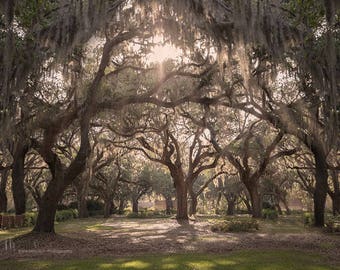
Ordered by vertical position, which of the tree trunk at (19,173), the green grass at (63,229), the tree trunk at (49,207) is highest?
the tree trunk at (19,173)

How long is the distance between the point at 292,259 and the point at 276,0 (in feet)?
23.7

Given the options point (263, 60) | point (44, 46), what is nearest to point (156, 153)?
point (263, 60)

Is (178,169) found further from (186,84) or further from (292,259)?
(292,259)

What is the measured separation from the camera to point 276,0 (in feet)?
35.3

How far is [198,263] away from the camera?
941cm

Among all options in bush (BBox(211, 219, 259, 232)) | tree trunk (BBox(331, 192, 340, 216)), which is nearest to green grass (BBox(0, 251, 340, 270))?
bush (BBox(211, 219, 259, 232))

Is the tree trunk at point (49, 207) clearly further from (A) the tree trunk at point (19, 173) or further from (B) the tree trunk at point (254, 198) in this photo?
(B) the tree trunk at point (254, 198)

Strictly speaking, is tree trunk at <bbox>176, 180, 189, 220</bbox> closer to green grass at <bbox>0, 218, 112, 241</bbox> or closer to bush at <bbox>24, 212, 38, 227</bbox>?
green grass at <bbox>0, 218, 112, 241</bbox>

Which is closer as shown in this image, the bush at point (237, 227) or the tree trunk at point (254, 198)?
the bush at point (237, 227)

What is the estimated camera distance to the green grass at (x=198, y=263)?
29.3 ft

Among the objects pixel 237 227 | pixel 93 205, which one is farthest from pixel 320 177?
pixel 93 205

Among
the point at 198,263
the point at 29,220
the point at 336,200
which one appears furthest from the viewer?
the point at 336,200

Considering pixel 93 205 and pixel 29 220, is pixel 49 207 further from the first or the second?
pixel 93 205

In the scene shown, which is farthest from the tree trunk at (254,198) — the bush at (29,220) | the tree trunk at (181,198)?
the bush at (29,220)
